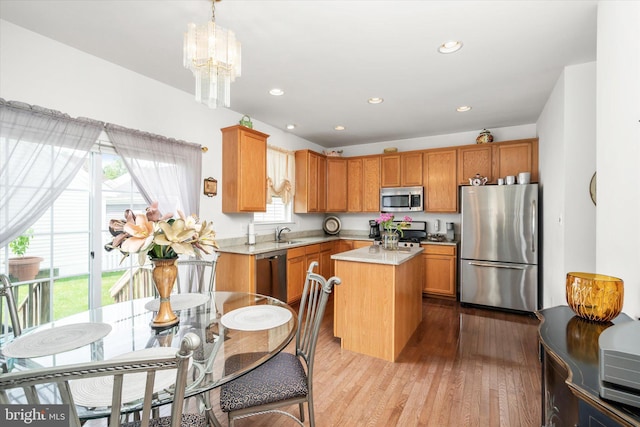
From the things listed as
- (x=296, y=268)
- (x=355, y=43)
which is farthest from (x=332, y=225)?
(x=355, y=43)

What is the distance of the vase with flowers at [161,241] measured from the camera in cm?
130

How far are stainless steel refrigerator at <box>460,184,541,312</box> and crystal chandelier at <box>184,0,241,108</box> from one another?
3631mm

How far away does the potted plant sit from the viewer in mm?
2057

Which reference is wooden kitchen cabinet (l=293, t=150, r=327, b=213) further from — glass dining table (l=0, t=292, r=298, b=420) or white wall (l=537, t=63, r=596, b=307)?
white wall (l=537, t=63, r=596, b=307)

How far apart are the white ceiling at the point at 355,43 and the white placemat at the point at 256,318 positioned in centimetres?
193

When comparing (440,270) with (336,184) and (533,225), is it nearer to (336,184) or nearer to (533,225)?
(533,225)

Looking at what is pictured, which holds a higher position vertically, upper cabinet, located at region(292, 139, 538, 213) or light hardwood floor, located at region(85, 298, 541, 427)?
upper cabinet, located at region(292, 139, 538, 213)

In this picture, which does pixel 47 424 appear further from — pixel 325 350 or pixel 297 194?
pixel 297 194

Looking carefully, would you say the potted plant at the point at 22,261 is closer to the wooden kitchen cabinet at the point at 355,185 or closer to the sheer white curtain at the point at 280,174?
the sheer white curtain at the point at 280,174

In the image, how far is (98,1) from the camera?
5.95ft

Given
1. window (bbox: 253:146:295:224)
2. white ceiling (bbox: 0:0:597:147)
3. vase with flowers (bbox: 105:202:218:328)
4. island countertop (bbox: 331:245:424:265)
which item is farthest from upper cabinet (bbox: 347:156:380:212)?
vase with flowers (bbox: 105:202:218:328)

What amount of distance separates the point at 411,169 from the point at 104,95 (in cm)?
424

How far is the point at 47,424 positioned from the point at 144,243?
68cm

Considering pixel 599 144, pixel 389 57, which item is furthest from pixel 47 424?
pixel 389 57
